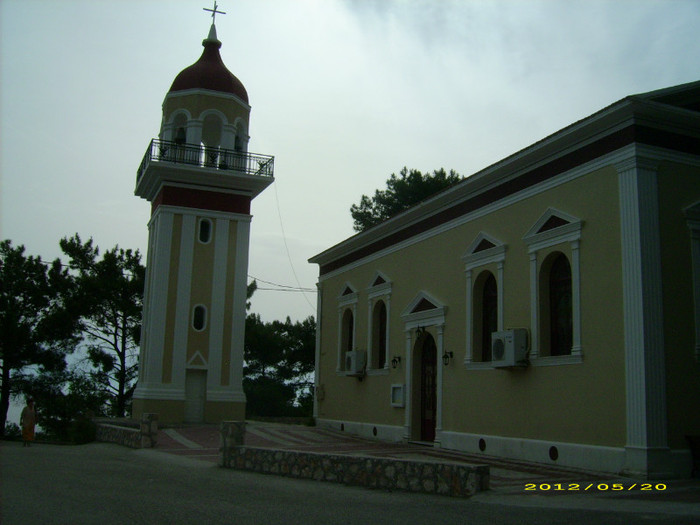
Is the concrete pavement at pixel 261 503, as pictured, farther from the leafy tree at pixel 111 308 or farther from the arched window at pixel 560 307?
the leafy tree at pixel 111 308

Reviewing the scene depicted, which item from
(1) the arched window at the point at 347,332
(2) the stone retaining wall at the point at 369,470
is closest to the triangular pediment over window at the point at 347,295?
(1) the arched window at the point at 347,332

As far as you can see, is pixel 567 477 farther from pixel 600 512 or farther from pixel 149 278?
pixel 149 278

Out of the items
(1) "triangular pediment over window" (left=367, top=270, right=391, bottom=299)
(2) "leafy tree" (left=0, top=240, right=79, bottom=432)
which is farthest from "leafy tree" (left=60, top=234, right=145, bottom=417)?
(1) "triangular pediment over window" (left=367, top=270, right=391, bottom=299)

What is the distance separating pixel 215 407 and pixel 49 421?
28.7ft

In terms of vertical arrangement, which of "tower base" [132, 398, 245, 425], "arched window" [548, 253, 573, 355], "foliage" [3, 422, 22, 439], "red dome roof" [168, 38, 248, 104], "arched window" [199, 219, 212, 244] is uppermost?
"red dome roof" [168, 38, 248, 104]

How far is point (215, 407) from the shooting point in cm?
2522

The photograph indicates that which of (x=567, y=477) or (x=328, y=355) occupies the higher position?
(x=328, y=355)

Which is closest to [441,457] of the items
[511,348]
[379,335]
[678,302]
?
[511,348]

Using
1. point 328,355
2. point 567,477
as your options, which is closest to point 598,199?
point 567,477

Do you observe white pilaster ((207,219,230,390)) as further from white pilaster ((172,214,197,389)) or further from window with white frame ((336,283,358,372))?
window with white frame ((336,283,358,372))

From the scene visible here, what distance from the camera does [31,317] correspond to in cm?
3033

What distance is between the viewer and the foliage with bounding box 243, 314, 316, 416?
38.3 m

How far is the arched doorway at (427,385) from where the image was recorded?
19.2 meters

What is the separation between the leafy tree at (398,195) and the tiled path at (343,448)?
16.7 meters
